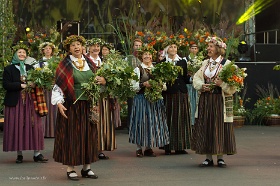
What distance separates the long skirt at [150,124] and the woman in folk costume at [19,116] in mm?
1719

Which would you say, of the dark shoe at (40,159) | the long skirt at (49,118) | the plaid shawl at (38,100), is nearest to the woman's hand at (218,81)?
the plaid shawl at (38,100)

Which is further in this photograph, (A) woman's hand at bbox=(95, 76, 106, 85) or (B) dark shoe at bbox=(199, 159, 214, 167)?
(B) dark shoe at bbox=(199, 159, 214, 167)

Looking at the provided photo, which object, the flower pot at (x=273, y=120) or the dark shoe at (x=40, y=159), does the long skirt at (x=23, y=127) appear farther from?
the flower pot at (x=273, y=120)

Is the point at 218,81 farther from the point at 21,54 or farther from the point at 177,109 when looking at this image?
the point at 21,54

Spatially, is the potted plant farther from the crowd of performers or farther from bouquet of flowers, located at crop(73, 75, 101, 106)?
bouquet of flowers, located at crop(73, 75, 101, 106)

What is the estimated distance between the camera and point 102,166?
Answer: 12586mm

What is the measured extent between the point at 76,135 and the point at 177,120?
3.53 meters

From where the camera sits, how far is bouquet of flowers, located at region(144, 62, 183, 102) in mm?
13430

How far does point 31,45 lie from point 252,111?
5.60m

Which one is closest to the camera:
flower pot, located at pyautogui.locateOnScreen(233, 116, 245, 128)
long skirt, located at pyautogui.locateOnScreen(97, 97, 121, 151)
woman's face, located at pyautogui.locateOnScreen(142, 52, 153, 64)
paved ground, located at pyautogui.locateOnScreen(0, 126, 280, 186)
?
paved ground, located at pyautogui.locateOnScreen(0, 126, 280, 186)

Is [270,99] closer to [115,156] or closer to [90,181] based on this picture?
[115,156]

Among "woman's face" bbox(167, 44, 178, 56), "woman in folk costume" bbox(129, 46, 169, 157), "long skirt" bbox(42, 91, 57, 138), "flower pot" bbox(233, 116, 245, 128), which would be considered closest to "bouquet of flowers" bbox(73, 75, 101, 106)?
"woman in folk costume" bbox(129, 46, 169, 157)

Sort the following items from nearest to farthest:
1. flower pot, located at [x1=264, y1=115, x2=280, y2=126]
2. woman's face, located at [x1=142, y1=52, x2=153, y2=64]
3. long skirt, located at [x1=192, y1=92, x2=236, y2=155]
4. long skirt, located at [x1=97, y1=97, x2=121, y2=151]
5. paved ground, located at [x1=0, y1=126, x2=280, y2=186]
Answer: paved ground, located at [x1=0, y1=126, x2=280, y2=186]
long skirt, located at [x1=192, y1=92, x2=236, y2=155]
long skirt, located at [x1=97, y1=97, x2=121, y2=151]
woman's face, located at [x1=142, y1=52, x2=153, y2=64]
flower pot, located at [x1=264, y1=115, x2=280, y2=126]

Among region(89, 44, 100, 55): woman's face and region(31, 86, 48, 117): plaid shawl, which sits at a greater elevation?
region(89, 44, 100, 55): woman's face
